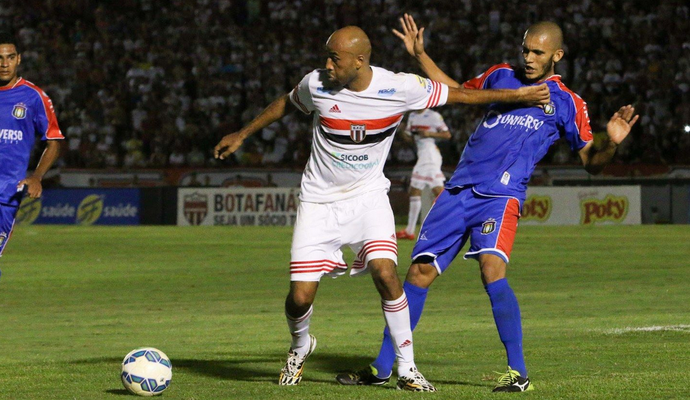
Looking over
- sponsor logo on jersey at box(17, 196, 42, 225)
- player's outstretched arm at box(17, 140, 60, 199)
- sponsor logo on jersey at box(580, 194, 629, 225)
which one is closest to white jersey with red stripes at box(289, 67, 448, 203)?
player's outstretched arm at box(17, 140, 60, 199)

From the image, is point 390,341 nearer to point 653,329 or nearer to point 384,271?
point 384,271

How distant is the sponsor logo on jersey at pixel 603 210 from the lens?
28.0 meters

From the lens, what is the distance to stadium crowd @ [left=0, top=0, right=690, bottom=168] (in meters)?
30.6

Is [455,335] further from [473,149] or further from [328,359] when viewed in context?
[473,149]

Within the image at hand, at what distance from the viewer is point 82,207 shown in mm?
31531

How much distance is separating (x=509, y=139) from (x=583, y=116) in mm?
602

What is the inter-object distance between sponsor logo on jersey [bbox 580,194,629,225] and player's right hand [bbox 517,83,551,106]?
21.2m

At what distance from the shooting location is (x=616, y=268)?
55.6 ft

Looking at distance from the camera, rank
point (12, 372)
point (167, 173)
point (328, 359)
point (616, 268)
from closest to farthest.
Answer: point (12, 372)
point (328, 359)
point (616, 268)
point (167, 173)

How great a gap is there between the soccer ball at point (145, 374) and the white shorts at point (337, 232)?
3.40 feet

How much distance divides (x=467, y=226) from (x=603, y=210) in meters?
21.2

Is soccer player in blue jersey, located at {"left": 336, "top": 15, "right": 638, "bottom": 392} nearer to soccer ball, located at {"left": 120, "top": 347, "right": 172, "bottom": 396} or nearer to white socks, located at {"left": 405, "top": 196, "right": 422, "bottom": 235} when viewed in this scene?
soccer ball, located at {"left": 120, "top": 347, "right": 172, "bottom": 396}

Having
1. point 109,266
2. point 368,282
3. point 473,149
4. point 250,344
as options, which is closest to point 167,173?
point 109,266

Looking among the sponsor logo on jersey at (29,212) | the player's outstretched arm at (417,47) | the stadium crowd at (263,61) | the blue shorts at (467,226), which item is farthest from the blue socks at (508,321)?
the sponsor logo on jersey at (29,212)
